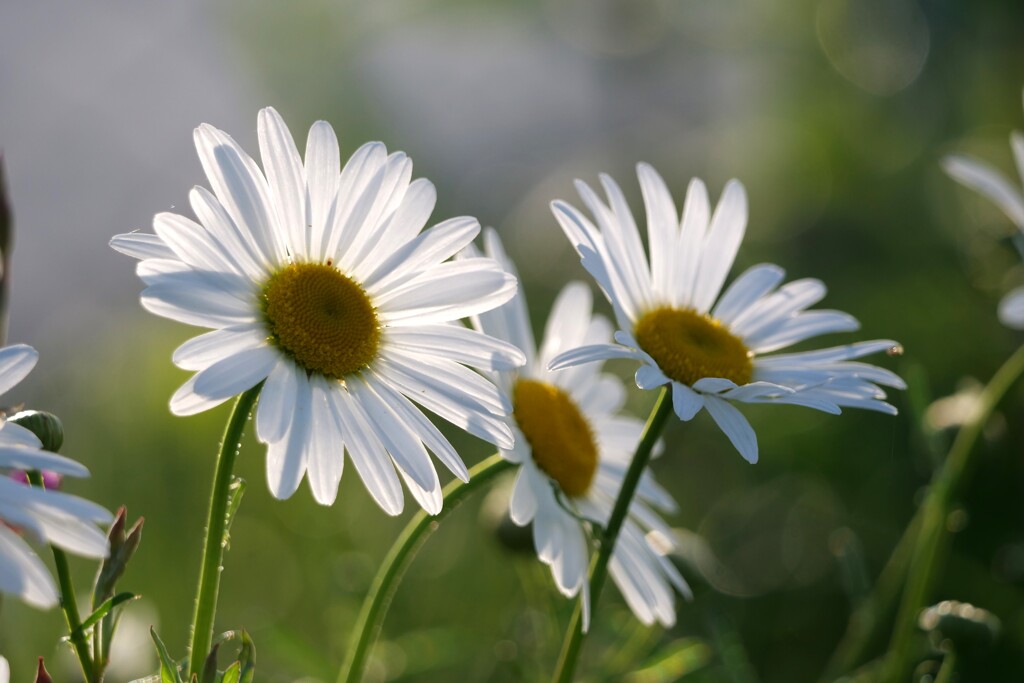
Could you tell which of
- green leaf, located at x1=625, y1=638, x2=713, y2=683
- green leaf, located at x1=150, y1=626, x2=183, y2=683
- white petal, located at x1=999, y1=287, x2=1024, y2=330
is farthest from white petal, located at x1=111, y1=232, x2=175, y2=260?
white petal, located at x1=999, y1=287, x2=1024, y2=330

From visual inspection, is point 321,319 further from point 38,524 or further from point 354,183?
point 38,524

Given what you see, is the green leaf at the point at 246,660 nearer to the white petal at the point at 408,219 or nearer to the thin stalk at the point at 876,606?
the white petal at the point at 408,219

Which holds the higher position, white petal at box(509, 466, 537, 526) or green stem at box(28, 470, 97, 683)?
green stem at box(28, 470, 97, 683)

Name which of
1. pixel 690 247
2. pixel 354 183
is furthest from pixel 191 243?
pixel 690 247

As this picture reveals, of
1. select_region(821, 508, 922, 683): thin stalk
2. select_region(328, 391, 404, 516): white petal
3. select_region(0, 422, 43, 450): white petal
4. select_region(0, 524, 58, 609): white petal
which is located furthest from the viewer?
select_region(821, 508, 922, 683): thin stalk

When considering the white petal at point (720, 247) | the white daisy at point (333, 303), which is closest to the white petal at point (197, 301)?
the white daisy at point (333, 303)

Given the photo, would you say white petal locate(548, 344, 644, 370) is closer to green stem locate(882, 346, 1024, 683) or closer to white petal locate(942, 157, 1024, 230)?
green stem locate(882, 346, 1024, 683)
